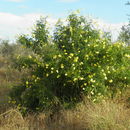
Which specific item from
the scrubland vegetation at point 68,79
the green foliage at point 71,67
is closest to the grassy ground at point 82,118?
Result: the scrubland vegetation at point 68,79

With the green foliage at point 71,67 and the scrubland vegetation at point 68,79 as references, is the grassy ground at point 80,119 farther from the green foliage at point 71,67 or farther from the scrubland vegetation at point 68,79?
the green foliage at point 71,67

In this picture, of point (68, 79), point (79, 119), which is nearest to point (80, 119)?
point (79, 119)

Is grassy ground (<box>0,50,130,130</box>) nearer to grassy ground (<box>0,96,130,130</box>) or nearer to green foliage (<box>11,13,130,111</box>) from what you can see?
grassy ground (<box>0,96,130,130</box>)

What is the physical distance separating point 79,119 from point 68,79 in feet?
3.62

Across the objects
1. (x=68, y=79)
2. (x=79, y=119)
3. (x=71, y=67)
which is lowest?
(x=79, y=119)

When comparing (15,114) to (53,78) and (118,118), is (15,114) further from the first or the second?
(118,118)

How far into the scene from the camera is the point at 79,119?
16.7 feet

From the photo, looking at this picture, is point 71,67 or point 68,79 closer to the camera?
point 71,67

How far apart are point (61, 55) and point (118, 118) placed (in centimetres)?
203

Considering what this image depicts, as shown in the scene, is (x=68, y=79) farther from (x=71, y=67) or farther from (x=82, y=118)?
(x=82, y=118)

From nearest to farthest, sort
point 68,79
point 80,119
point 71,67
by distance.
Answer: point 80,119
point 71,67
point 68,79

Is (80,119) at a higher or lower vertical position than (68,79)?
lower

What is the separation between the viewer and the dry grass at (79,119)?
450 centimetres

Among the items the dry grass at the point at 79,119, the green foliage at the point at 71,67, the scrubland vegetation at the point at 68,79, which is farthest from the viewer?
the green foliage at the point at 71,67
